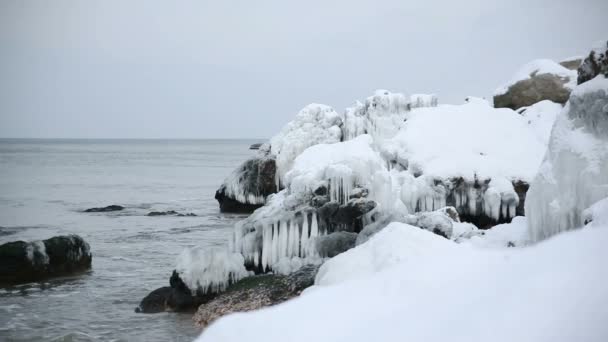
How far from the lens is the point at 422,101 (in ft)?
118

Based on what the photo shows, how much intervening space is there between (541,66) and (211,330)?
3469 cm

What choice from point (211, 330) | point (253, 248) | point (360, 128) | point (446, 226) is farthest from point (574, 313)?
point (360, 128)

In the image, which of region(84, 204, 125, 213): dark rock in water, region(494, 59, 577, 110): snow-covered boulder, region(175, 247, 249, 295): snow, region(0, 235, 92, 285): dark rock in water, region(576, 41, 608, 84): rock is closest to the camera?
region(576, 41, 608, 84): rock

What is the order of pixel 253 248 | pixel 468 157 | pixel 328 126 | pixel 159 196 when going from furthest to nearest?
pixel 159 196 → pixel 328 126 → pixel 468 157 → pixel 253 248

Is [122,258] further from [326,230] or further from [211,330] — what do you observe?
[211,330]

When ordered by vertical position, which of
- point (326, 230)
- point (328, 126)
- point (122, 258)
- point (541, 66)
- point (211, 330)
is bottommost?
point (122, 258)

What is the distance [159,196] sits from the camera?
166ft

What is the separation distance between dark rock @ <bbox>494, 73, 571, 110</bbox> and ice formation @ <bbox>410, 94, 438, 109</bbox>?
14.9 feet

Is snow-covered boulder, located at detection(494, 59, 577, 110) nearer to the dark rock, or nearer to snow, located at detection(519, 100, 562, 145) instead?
the dark rock

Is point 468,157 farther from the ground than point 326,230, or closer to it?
farther from the ground

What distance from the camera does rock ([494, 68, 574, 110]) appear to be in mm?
33031

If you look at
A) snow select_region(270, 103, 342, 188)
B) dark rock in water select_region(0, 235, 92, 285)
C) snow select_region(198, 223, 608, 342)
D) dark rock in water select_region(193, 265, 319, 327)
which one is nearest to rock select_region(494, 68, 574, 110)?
snow select_region(270, 103, 342, 188)

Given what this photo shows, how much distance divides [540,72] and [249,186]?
2009cm

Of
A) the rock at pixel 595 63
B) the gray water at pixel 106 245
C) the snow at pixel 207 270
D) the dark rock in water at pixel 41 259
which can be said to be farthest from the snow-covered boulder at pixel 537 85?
the dark rock in water at pixel 41 259
